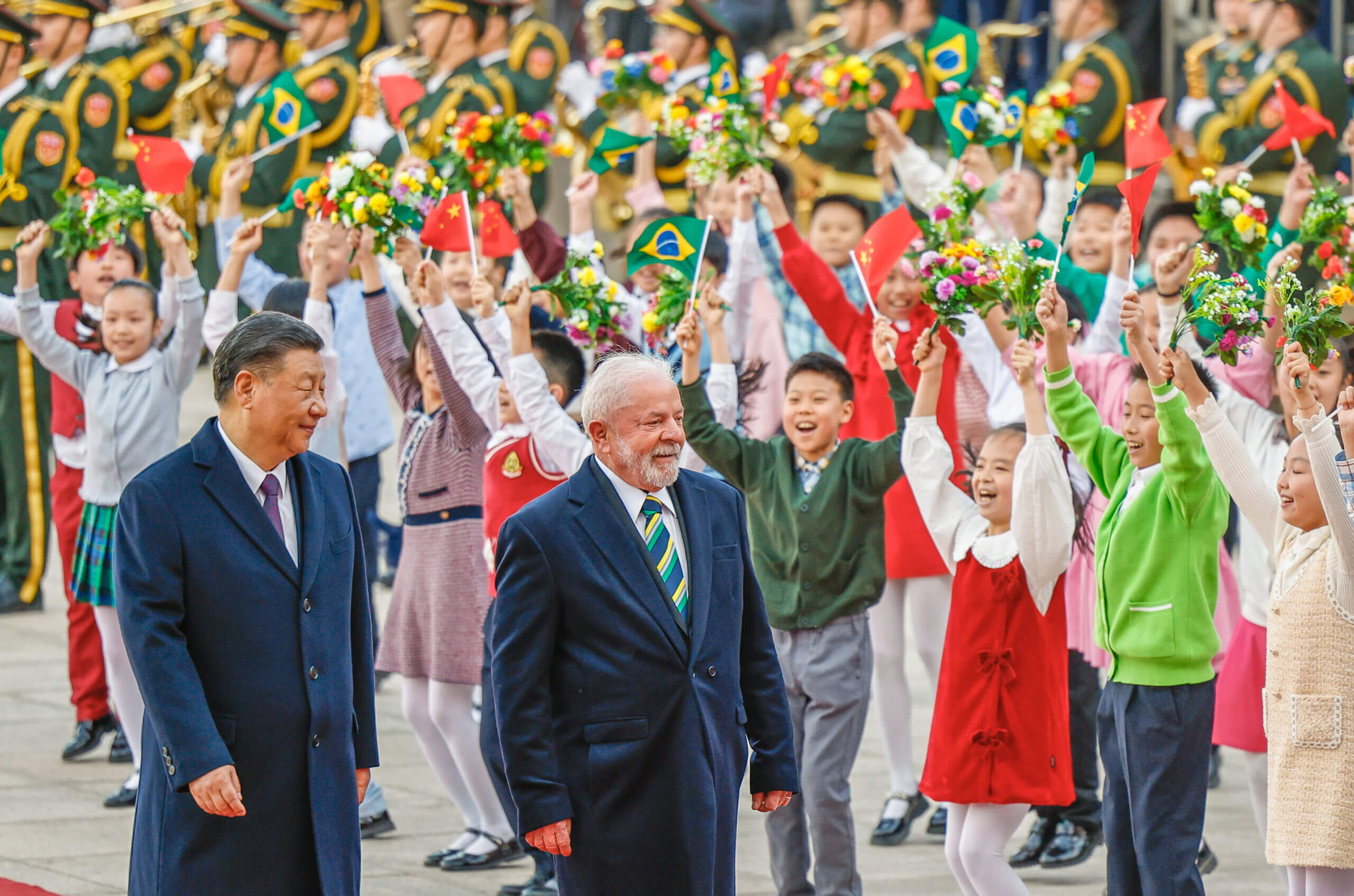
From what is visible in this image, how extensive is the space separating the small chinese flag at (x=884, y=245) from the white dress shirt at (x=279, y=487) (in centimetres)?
235

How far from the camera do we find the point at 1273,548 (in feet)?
15.8

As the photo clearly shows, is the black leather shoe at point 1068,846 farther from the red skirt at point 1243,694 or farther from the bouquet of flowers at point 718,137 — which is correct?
the bouquet of flowers at point 718,137

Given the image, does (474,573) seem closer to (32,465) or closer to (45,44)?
(32,465)

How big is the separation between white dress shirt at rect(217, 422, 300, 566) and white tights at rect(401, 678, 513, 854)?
209 cm

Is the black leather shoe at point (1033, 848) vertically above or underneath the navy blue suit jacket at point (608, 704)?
underneath

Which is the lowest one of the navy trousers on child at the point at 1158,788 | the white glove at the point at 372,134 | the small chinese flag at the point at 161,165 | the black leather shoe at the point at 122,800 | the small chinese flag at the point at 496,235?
the black leather shoe at the point at 122,800

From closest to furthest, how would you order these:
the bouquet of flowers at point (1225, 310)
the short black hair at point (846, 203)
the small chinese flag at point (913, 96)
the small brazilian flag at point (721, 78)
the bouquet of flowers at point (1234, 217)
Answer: the bouquet of flowers at point (1225, 310), the bouquet of flowers at point (1234, 217), the short black hair at point (846, 203), the small brazilian flag at point (721, 78), the small chinese flag at point (913, 96)

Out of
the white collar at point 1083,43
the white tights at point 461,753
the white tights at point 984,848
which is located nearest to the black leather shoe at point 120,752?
the white tights at point 461,753

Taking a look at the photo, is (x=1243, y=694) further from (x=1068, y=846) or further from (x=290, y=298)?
(x=290, y=298)

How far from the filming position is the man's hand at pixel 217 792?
3.68 m

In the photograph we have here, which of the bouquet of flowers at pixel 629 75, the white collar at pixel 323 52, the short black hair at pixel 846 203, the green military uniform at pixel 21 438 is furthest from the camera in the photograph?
the white collar at pixel 323 52

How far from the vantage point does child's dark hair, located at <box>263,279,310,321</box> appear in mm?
6688

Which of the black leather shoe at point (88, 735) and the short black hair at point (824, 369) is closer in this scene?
the short black hair at point (824, 369)

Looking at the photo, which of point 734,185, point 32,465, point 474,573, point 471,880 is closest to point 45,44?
point 32,465
